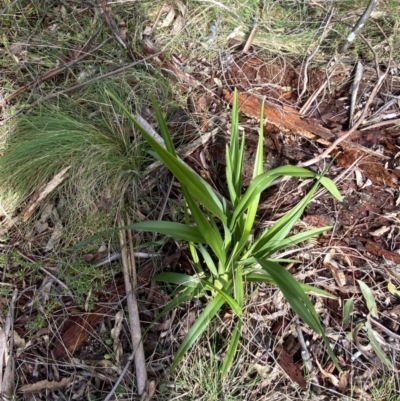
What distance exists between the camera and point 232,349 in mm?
1233

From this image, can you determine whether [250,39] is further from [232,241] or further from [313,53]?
[232,241]

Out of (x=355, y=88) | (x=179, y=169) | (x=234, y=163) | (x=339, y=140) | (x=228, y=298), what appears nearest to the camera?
(x=179, y=169)

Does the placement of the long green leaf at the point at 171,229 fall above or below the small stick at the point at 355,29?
below

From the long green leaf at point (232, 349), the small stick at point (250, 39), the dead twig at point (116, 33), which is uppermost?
the dead twig at point (116, 33)

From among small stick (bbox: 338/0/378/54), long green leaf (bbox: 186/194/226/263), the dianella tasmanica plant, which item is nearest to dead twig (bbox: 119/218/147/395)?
the dianella tasmanica plant

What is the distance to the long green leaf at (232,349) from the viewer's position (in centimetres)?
122

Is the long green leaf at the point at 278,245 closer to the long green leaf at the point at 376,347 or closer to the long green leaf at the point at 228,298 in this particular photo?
the long green leaf at the point at 228,298

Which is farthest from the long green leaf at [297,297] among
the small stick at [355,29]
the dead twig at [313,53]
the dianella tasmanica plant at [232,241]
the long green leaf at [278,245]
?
the small stick at [355,29]

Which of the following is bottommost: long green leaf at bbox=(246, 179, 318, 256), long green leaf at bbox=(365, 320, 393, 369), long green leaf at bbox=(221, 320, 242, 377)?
long green leaf at bbox=(365, 320, 393, 369)

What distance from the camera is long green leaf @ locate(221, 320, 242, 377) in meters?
1.22

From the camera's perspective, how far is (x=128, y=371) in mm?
1352

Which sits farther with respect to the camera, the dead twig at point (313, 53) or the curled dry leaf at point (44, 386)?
the dead twig at point (313, 53)

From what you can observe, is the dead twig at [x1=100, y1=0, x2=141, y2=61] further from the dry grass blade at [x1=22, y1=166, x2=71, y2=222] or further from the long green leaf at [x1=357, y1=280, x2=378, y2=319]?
the long green leaf at [x1=357, y1=280, x2=378, y2=319]

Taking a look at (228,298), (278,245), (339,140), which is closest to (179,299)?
(228,298)
